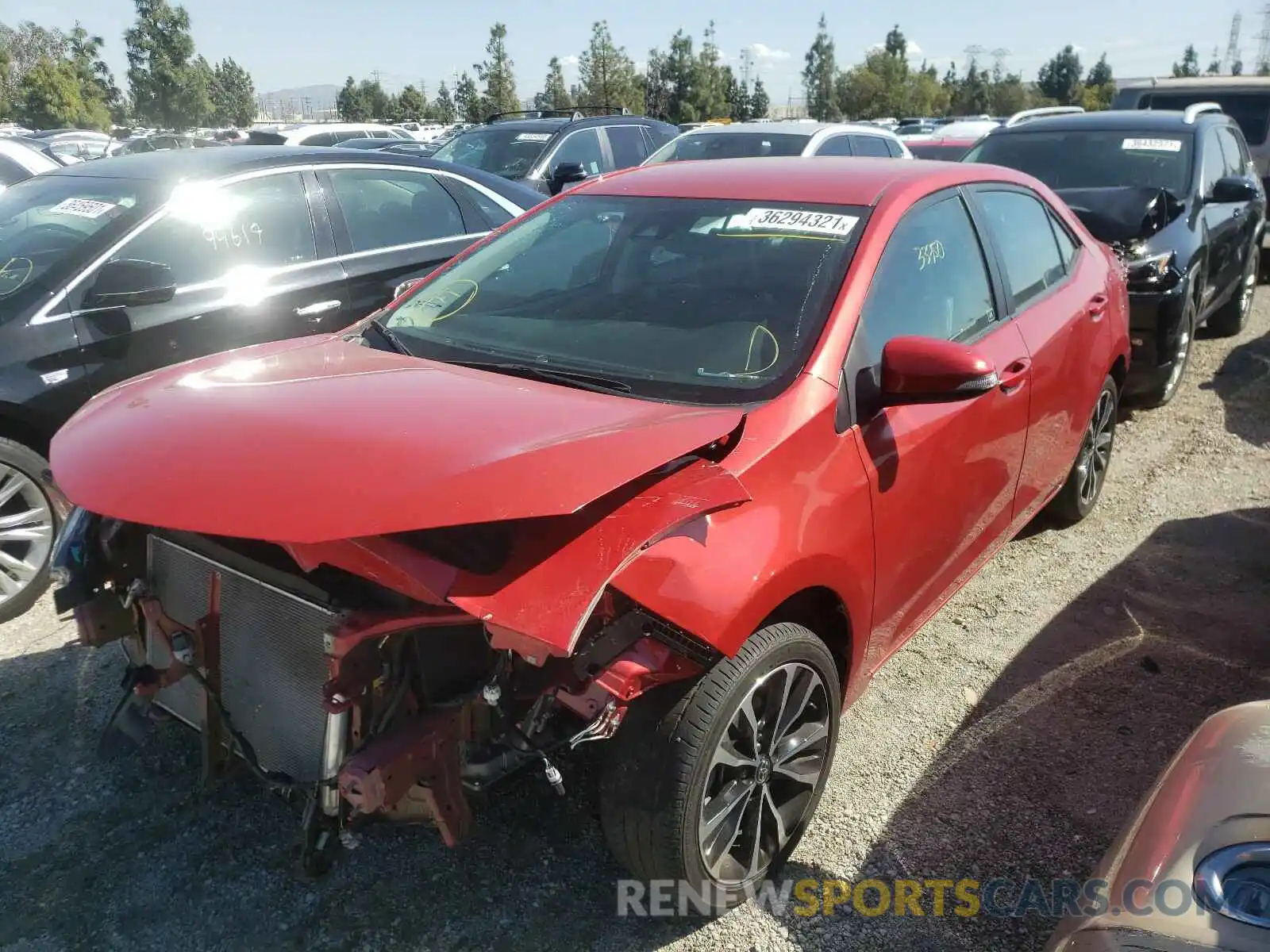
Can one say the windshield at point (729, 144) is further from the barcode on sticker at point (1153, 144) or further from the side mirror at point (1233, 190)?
the side mirror at point (1233, 190)

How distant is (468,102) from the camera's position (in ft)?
153

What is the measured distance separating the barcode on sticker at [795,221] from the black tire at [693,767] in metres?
1.23

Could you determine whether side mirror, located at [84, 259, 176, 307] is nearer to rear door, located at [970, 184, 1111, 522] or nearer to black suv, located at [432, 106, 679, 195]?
rear door, located at [970, 184, 1111, 522]

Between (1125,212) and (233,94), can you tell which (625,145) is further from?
(233,94)

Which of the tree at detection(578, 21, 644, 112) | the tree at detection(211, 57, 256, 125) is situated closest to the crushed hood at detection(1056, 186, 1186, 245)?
the tree at detection(578, 21, 644, 112)

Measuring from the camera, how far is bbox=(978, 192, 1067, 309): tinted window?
3.51 m

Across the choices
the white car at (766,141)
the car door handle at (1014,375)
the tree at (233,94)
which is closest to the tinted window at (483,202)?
the white car at (766,141)

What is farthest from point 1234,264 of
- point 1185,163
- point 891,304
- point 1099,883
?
point 1099,883

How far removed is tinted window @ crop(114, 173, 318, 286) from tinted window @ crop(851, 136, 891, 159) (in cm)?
611

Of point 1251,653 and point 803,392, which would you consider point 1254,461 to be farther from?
point 803,392

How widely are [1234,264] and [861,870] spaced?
6.88 meters

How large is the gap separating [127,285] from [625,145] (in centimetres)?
760

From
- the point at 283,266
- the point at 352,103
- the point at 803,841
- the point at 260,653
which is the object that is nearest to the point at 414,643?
the point at 260,653

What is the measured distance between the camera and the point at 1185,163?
676cm
